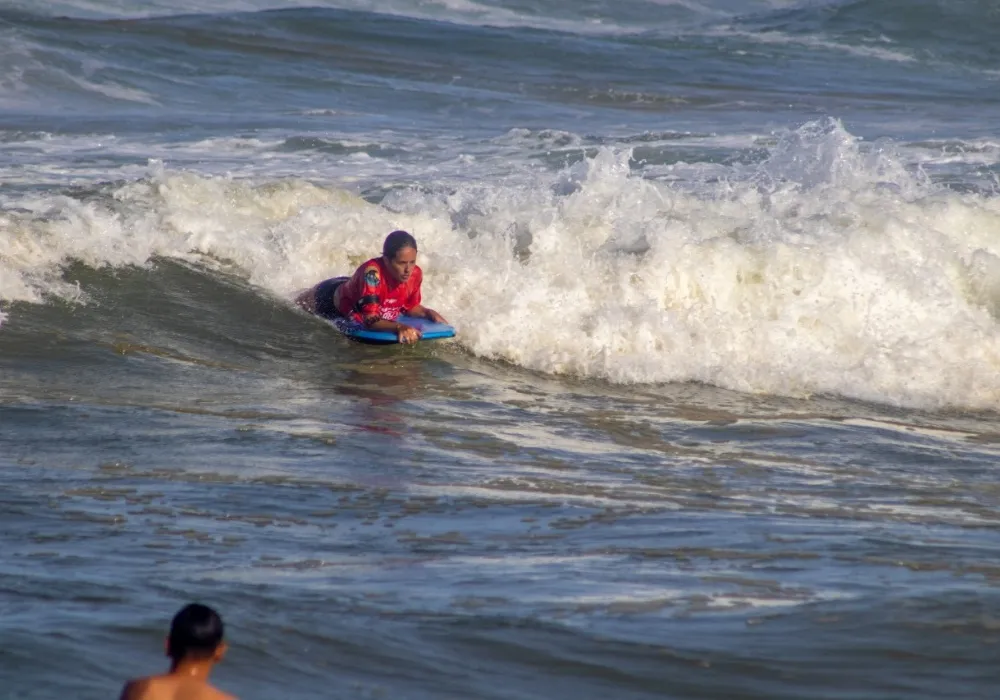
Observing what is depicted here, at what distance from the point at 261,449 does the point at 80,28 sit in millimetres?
17940

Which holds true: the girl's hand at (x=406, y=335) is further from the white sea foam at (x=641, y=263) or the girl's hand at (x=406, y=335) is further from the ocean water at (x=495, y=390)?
the white sea foam at (x=641, y=263)

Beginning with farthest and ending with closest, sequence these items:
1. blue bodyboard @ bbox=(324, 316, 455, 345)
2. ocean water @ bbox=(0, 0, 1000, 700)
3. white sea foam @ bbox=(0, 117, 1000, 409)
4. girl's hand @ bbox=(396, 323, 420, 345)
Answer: white sea foam @ bbox=(0, 117, 1000, 409) → blue bodyboard @ bbox=(324, 316, 455, 345) → girl's hand @ bbox=(396, 323, 420, 345) → ocean water @ bbox=(0, 0, 1000, 700)

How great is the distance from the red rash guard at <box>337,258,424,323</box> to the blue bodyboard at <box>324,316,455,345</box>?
2.3 inches

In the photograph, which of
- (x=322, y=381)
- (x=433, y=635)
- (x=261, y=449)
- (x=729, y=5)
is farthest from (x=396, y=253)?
(x=729, y=5)

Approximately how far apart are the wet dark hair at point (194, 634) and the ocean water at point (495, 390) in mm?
953

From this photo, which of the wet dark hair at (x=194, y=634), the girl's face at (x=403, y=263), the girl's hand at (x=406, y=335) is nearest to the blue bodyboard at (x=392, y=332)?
the girl's hand at (x=406, y=335)

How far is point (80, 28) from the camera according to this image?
911 inches

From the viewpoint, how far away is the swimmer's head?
9547 mm

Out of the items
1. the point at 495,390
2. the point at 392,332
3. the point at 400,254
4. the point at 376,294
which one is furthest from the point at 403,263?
the point at 495,390

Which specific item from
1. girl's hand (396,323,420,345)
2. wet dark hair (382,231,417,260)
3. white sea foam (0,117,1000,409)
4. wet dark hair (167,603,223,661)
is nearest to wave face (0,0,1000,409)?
white sea foam (0,117,1000,409)

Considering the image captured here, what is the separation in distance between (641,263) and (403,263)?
2449 mm

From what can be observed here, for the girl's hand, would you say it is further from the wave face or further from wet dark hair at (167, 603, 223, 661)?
wet dark hair at (167, 603, 223, 661)

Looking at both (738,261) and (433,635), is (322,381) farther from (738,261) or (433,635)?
(433,635)

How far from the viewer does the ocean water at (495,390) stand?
179 inches
